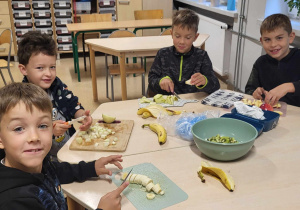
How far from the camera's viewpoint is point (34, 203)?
0.82 m

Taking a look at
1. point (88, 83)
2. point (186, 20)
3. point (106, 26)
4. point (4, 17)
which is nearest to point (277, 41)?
point (186, 20)

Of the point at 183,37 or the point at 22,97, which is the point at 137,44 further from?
the point at 22,97

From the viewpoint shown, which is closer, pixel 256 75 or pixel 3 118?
A: pixel 3 118

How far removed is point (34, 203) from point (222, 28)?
3.80 meters

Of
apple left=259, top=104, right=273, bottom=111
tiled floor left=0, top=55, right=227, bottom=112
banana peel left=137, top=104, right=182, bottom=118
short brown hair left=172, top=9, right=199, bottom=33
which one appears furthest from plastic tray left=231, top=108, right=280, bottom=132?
tiled floor left=0, top=55, right=227, bottom=112

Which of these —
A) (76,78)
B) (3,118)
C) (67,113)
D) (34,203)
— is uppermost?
(3,118)

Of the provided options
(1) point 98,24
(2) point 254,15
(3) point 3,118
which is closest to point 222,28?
(2) point 254,15

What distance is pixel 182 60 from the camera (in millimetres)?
2209

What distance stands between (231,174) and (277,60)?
1224mm

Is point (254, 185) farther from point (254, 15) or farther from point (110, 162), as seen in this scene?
point (254, 15)

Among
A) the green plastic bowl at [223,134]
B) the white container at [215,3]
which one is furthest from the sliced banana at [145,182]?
the white container at [215,3]

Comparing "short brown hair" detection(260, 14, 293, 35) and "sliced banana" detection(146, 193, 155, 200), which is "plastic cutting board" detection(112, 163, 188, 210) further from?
"short brown hair" detection(260, 14, 293, 35)

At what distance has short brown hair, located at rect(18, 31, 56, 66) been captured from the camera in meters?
1.62

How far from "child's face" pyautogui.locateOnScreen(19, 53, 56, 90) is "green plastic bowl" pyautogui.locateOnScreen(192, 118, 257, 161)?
82cm
